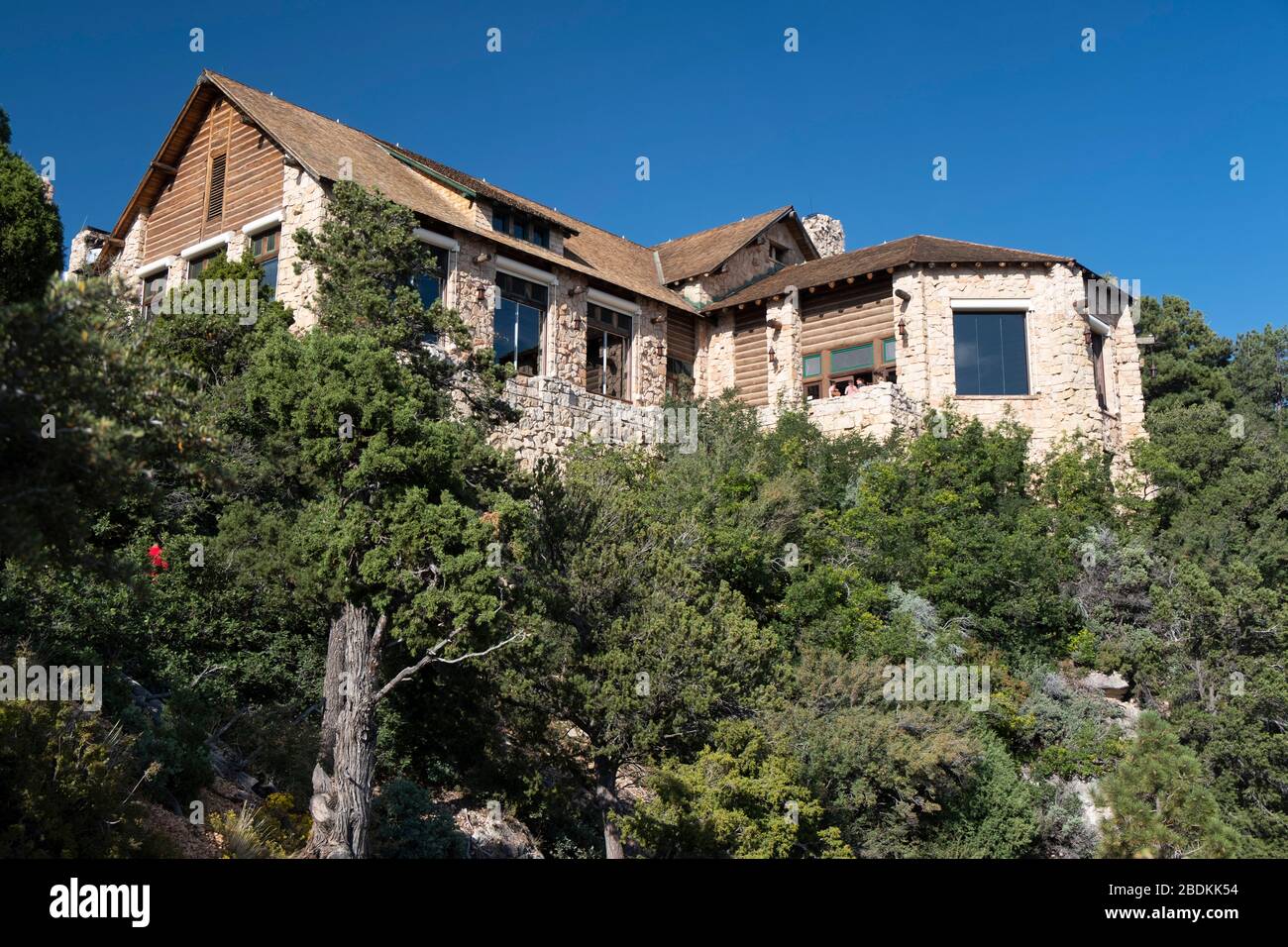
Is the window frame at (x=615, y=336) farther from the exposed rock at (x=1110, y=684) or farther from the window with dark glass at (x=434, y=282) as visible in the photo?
the exposed rock at (x=1110, y=684)

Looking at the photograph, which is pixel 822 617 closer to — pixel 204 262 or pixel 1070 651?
pixel 1070 651

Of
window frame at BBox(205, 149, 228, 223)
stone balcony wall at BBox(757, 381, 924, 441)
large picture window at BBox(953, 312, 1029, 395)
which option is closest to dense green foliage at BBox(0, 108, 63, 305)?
window frame at BBox(205, 149, 228, 223)

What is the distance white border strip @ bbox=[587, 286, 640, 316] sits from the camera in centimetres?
2854

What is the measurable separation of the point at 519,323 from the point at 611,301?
136 inches

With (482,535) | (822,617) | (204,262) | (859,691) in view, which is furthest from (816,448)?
(204,262)

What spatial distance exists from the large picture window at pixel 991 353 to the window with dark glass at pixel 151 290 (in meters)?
20.2

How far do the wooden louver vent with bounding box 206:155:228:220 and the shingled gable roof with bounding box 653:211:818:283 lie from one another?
13101 millimetres

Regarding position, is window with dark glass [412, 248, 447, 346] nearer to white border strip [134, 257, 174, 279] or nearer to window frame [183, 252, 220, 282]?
window frame [183, 252, 220, 282]

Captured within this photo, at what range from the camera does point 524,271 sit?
2686 centimetres

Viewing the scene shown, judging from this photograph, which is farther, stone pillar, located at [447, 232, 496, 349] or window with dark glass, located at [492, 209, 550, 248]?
window with dark glass, located at [492, 209, 550, 248]

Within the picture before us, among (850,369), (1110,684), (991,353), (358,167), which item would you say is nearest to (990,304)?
(991,353)

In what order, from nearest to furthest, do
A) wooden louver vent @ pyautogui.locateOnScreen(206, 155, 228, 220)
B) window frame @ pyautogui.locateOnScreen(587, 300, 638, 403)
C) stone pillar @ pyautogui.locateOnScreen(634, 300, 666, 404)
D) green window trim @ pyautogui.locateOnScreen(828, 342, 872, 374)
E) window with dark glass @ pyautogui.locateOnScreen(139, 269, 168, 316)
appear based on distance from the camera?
window with dark glass @ pyautogui.locateOnScreen(139, 269, 168, 316) → wooden louver vent @ pyautogui.locateOnScreen(206, 155, 228, 220) → window frame @ pyautogui.locateOnScreen(587, 300, 638, 403) → green window trim @ pyautogui.locateOnScreen(828, 342, 872, 374) → stone pillar @ pyautogui.locateOnScreen(634, 300, 666, 404)

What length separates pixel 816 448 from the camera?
82.7 ft
